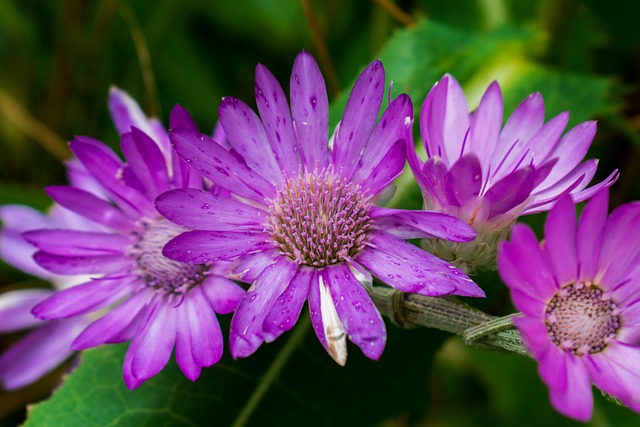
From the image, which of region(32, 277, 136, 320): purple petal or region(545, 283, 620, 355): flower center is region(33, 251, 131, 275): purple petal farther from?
region(545, 283, 620, 355): flower center

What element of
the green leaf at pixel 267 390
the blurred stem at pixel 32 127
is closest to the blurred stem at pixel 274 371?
the green leaf at pixel 267 390

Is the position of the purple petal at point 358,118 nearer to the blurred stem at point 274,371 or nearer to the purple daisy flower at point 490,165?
the purple daisy flower at point 490,165

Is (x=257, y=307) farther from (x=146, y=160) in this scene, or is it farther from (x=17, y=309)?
(x=17, y=309)

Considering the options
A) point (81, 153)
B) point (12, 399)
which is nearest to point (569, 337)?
point (81, 153)

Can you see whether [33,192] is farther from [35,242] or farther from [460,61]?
[460,61]

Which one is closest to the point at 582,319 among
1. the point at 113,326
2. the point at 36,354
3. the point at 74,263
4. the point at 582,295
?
the point at 582,295

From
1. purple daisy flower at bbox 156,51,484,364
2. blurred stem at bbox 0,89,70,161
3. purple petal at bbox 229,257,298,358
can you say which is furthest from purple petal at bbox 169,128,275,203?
blurred stem at bbox 0,89,70,161

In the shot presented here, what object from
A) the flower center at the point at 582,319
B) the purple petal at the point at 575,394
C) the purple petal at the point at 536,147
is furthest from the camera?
the purple petal at the point at 536,147

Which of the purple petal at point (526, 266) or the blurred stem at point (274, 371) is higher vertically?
the purple petal at point (526, 266)
